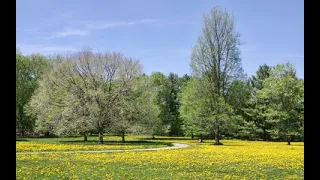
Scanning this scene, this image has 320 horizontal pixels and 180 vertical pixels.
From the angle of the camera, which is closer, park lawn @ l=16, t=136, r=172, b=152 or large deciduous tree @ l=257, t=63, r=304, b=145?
park lawn @ l=16, t=136, r=172, b=152

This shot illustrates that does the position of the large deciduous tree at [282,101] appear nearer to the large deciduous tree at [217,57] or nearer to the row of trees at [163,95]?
the row of trees at [163,95]

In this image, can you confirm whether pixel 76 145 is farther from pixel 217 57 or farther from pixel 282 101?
pixel 282 101

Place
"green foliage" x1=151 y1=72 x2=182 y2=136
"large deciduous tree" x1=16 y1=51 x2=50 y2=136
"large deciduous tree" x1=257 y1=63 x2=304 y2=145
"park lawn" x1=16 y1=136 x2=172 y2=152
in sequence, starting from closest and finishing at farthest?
"park lawn" x1=16 y1=136 x2=172 y2=152
"large deciduous tree" x1=257 y1=63 x2=304 y2=145
"large deciduous tree" x1=16 y1=51 x2=50 y2=136
"green foliage" x1=151 y1=72 x2=182 y2=136

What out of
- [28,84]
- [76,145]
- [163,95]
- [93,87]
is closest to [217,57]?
[163,95]

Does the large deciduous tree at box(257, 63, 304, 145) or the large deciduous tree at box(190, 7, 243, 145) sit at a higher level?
the large deciduous tree at box(190, 7, 243, 145)

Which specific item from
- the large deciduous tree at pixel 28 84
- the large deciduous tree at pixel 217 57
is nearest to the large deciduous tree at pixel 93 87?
the large deciduous tree at pixel 28 84

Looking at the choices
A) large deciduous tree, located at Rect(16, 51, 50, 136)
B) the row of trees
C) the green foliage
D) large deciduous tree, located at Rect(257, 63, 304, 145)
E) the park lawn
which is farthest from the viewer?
the green foliage

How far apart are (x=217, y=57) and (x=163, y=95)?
360cm

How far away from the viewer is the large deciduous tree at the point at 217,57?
18672mm

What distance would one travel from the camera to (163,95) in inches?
806

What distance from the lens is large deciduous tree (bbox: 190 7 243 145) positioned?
1867 centimetres

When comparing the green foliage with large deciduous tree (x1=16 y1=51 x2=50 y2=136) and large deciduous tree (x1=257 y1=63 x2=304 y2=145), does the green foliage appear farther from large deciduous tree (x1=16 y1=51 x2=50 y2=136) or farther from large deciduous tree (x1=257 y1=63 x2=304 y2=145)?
large deciduous tree (x1=16 y1=51 x2=50 y2=136)

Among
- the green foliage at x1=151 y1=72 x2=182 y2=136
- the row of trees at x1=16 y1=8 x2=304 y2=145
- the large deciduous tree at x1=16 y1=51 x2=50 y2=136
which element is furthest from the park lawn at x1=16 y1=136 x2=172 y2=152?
the green foliage at x1=151 y1=72 x2=182 y2=136
